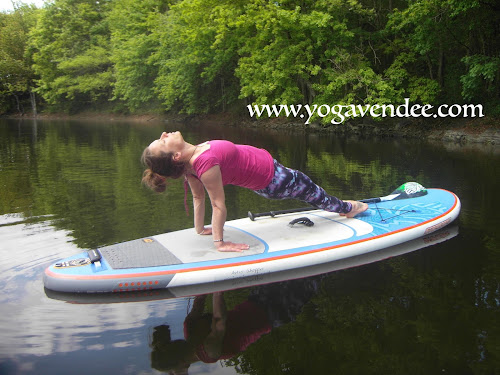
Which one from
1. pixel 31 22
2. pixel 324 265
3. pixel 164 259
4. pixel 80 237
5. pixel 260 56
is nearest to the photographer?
pixel 164 259

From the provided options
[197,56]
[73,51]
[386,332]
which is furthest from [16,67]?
[386,332]

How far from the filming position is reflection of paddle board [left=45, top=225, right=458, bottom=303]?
3.64 meters

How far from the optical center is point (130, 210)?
6.45m

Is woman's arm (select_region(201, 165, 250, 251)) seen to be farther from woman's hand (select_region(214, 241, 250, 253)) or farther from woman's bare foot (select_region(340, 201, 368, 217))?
woman's bare foot (select_region(340, 201, 368, 217))

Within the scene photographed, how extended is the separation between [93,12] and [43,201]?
33.3 metres

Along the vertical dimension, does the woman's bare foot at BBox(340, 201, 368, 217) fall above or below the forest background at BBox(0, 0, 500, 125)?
below

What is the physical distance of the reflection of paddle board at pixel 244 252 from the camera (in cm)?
367

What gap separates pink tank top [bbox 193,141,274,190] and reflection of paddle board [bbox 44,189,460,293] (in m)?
0.62

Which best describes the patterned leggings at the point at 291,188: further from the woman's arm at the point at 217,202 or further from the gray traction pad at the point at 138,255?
the gray traction pad at the point at 138,255

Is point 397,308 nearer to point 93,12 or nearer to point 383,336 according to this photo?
point 383,336

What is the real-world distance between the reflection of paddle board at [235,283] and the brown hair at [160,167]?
0.94 metres

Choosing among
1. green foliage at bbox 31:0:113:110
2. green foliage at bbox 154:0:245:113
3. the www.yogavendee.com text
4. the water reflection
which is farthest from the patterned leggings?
green foliage at bbox 31:0:113:110

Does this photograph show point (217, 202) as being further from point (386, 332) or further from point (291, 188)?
point (386, 332)

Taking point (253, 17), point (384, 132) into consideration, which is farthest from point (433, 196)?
point (253, 17)
